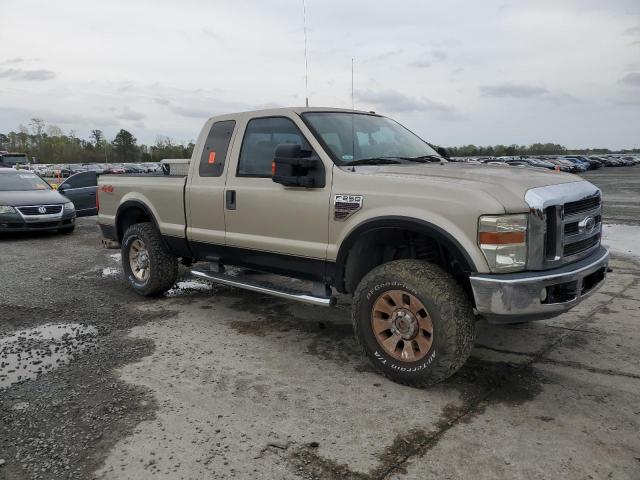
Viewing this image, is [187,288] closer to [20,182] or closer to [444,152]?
[444,152]

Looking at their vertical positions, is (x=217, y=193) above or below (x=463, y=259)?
above

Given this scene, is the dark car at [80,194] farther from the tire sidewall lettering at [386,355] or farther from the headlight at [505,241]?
the headlight at [505,241]

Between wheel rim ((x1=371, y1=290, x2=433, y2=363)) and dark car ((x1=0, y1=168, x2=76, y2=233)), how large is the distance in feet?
30.1

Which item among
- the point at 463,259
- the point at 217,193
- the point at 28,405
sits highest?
the point at 217,193

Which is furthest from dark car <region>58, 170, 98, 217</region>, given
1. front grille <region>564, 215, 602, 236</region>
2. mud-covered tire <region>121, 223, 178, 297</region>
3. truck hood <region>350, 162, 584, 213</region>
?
front grille <region>564, 215, 602, 236</region>

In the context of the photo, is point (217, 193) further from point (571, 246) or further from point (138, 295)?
point (571, 246)

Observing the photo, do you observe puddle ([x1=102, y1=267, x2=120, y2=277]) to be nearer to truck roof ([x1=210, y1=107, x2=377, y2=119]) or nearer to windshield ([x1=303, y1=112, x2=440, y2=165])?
truck roof ([x1=210, y1=107, x2=377, y2=119])

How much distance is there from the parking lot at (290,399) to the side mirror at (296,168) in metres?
1.41

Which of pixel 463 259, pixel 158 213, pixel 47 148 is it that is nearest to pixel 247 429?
pixel 463 259

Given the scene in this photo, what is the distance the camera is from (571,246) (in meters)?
3.65

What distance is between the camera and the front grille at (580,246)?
3.60 metres

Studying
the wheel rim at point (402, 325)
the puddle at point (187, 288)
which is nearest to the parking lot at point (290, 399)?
the wheel rim at point (402, 325)

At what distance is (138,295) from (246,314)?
5.25ft

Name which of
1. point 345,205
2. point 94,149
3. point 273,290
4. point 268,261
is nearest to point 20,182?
point 268,261
